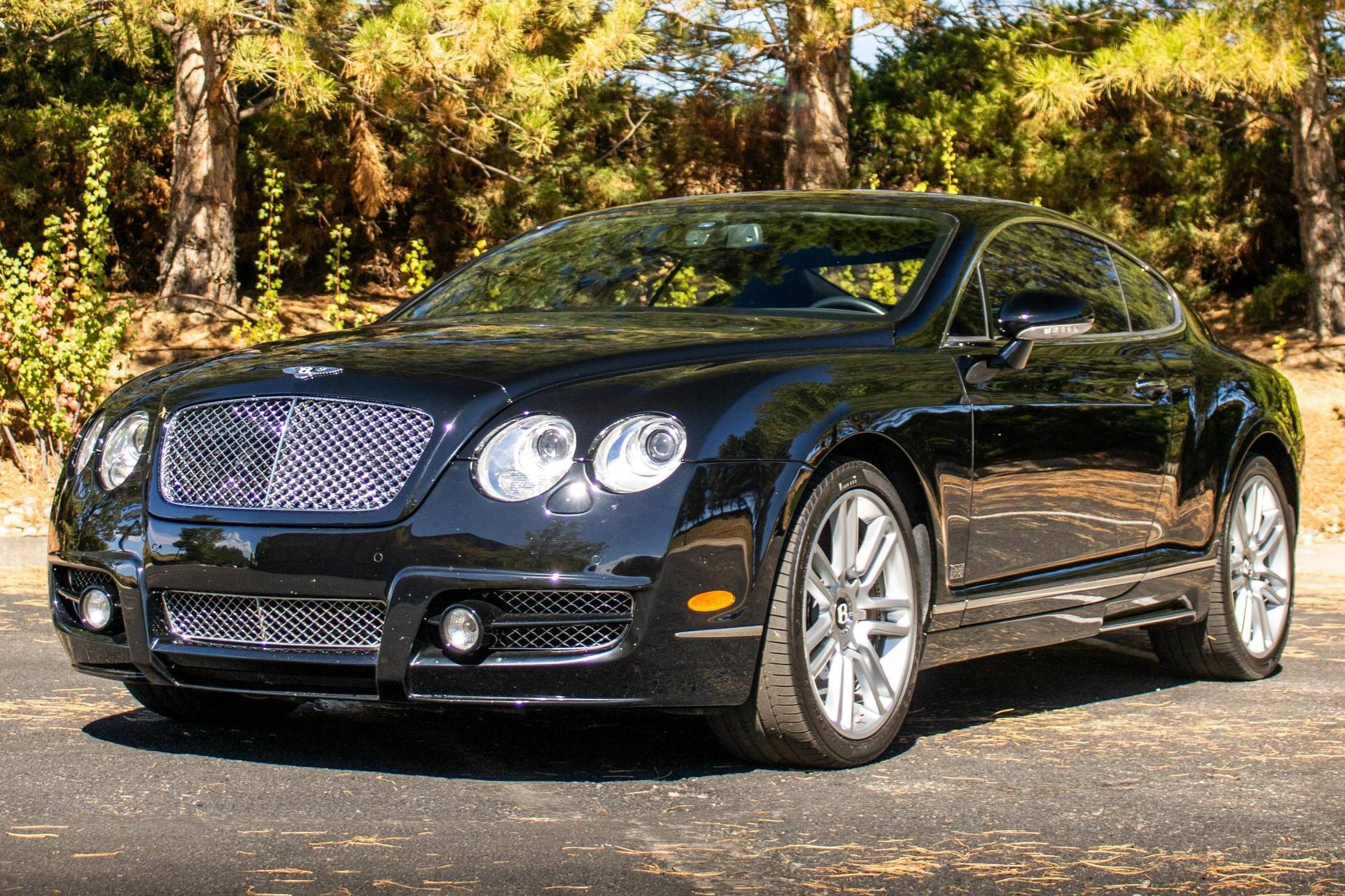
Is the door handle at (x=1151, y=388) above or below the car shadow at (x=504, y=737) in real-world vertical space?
above

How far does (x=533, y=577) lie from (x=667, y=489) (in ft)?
1.20

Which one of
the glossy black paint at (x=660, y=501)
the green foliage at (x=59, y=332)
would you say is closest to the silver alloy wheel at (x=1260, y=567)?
the glossy black paint at (x=660, y=501)

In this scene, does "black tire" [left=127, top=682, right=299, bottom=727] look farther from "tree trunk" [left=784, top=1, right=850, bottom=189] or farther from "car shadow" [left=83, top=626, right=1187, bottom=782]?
"tree trunk" [left=784, top=1, right=850, bottom=189]

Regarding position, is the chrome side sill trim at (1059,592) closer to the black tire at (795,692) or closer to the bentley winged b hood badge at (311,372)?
the black tire at (795,692)

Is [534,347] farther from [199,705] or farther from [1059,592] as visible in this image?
[1059,592]

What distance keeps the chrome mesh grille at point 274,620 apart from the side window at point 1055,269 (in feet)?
7.40

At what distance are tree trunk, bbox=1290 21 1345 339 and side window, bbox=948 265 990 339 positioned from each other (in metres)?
11.1

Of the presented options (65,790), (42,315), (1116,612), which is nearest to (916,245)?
(1116,612)

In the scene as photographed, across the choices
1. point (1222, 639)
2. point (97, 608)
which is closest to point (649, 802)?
point (97, 608)

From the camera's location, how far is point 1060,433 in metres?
5.73

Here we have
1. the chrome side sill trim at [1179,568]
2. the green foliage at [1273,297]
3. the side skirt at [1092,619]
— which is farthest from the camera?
the green foliage at [1273,297]

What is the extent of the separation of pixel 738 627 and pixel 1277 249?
14.8 m

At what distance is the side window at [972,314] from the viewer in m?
5.63

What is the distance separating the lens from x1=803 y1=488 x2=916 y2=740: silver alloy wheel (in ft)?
15.9
